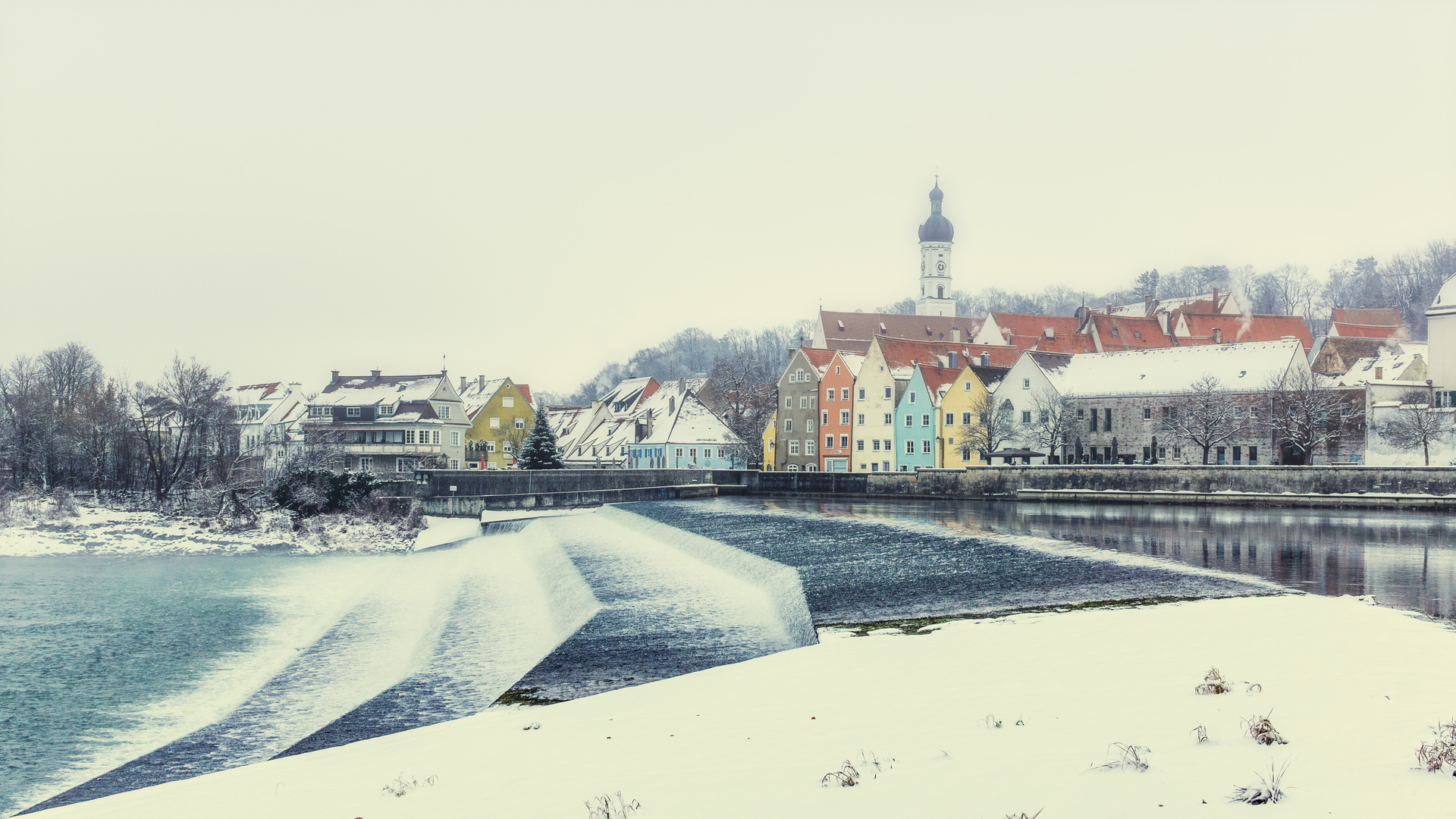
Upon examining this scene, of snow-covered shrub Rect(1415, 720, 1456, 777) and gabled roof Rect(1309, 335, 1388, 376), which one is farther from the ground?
gabled roof Rect(1309, 335, 1388, 376)

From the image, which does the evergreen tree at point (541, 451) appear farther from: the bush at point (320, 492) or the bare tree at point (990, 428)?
the bare tree at point (990, 428)

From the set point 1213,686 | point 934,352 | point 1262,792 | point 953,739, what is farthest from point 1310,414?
point 1262,792

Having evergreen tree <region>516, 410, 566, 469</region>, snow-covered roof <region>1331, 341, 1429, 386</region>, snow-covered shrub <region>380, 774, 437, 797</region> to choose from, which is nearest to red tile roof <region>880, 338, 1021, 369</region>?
snow-covered roof <region>1331, 341, 1429, 386</region>

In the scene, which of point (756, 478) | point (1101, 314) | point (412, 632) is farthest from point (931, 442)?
point (412, 632)

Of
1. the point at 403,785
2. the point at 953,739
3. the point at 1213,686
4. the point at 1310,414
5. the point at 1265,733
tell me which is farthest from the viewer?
the point at 1310,414

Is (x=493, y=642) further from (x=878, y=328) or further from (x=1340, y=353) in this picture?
(x=878, y=328)

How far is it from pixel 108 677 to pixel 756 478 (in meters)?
44.0

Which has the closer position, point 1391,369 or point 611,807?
point 611,807

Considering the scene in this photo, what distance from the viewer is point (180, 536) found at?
145 feet

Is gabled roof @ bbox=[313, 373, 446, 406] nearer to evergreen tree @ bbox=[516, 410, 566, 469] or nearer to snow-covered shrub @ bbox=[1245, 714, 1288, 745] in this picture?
evergreen tree @ bbox=[516, 410, 566, 469]

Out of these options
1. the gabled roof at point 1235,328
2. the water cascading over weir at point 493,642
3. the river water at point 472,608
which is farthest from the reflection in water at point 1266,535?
the gabled roof at point 1235,328

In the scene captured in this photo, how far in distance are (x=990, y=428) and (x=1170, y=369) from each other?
35.5 feet

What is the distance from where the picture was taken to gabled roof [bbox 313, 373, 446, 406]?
258ft

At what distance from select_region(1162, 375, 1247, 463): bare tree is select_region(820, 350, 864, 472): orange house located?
878 inches
